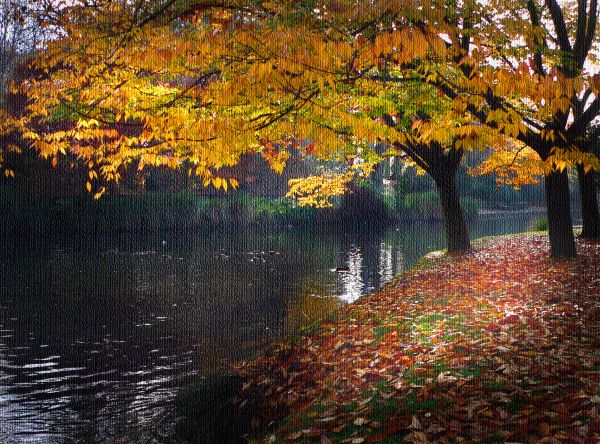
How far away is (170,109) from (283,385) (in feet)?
15.9

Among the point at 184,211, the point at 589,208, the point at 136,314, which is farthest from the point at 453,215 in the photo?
the point at 184,211

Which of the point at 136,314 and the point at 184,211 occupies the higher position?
the point at 184,211

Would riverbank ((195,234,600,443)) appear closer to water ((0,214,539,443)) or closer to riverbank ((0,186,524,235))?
water ((0,214,539,443))

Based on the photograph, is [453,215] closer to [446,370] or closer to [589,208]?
[589,208]

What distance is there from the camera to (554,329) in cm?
829

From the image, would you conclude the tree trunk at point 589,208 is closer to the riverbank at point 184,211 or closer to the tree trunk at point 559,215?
the tree trunk at point 559,215

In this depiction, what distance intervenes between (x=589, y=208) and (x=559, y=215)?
713 cm

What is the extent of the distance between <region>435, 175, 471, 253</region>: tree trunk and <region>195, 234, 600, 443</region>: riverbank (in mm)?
6895

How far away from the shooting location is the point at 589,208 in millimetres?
20703

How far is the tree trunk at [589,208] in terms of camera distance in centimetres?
2044

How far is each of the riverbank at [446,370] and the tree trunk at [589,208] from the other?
8.72 meters

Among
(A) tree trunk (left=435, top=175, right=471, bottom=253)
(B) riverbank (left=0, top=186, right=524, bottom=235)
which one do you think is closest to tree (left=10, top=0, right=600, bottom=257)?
(A) tree trunk (left=435, top=175, right=471, bottom=253)

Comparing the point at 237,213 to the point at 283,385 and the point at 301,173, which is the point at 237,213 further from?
the point at 283,385

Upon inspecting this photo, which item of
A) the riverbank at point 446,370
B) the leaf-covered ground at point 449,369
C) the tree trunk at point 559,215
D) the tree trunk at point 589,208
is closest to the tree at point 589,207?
the tree trunk at point 589,208
